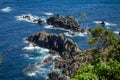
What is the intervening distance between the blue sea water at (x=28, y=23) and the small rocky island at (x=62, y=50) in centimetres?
444

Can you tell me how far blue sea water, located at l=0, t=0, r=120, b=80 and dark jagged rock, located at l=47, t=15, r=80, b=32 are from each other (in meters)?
5.17

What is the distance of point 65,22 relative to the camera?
509 feet

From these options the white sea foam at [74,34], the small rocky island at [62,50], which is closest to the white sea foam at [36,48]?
the small rocky island at [62,50]

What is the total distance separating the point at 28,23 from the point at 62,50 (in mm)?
A: 35726

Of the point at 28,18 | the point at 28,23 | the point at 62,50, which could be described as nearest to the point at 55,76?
the point at 62,50

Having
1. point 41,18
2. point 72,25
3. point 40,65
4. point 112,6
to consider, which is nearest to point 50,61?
point 40,65

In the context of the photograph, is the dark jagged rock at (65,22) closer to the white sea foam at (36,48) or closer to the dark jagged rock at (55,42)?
the dark jagged rock at (55,42)

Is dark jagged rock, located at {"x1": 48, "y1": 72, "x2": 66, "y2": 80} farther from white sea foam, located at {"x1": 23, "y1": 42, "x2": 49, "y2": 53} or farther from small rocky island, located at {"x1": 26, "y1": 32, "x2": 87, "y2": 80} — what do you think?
white sea foam, located at {"x1": 23, "y1": 42, "x2": 49, "y2": 53}

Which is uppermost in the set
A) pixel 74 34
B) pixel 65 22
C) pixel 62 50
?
pixel 65 22

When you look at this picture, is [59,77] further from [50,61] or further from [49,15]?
[49,15]

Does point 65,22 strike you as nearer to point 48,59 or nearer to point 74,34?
point 74,34

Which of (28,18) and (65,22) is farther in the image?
(28,18)

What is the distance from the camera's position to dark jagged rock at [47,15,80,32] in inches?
5935

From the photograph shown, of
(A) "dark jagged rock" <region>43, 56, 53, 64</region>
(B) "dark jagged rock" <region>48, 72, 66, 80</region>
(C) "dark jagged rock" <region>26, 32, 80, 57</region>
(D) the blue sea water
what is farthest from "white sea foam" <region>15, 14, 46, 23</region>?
(B) "dark jagged rock" <region>48, 72, 66, 80</region>
